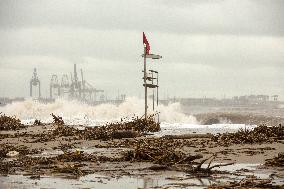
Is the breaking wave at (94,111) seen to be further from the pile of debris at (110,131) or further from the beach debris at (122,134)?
the beach debris at (122,134)

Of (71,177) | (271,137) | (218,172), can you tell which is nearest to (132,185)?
(71,177)

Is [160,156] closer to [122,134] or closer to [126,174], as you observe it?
[126,174]

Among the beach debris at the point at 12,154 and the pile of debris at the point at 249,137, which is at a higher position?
the pile of debris at the point at 249,137

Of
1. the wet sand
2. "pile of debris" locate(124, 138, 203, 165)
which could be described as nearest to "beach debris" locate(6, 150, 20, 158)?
the wet sand

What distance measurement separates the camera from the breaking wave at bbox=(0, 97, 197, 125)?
4953cm

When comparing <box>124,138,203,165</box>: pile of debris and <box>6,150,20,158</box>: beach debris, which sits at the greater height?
<box>124,138,203,165</box>: pile of debris

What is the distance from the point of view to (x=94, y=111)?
180 ft

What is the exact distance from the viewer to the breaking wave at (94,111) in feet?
163

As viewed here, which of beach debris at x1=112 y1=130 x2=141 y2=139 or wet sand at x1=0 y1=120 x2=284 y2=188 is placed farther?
beach debris at x1=112 y1=130 x2=141 y2=139

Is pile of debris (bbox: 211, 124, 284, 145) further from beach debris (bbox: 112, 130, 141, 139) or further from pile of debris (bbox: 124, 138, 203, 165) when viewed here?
pile of debris (bbox: 124, 138, 203, 165)

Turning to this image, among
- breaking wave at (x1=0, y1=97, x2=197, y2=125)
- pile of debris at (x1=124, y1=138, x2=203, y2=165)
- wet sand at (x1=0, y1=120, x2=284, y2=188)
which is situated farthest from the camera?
breaking wave at (x1=0, y1=97, x2=197, y2=125)

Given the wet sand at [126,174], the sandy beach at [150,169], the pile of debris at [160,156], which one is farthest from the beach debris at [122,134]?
the pile of debris at [160,156]

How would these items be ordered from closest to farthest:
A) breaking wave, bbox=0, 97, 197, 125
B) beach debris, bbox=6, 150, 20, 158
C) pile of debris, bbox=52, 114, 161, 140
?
beach debris, bbox=6, 150, 20, 158
pile of debris, bbox=52, 114, 161, 140
breaking wave, bbox=0, 97, 197, 125

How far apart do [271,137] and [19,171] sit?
9.84 m
